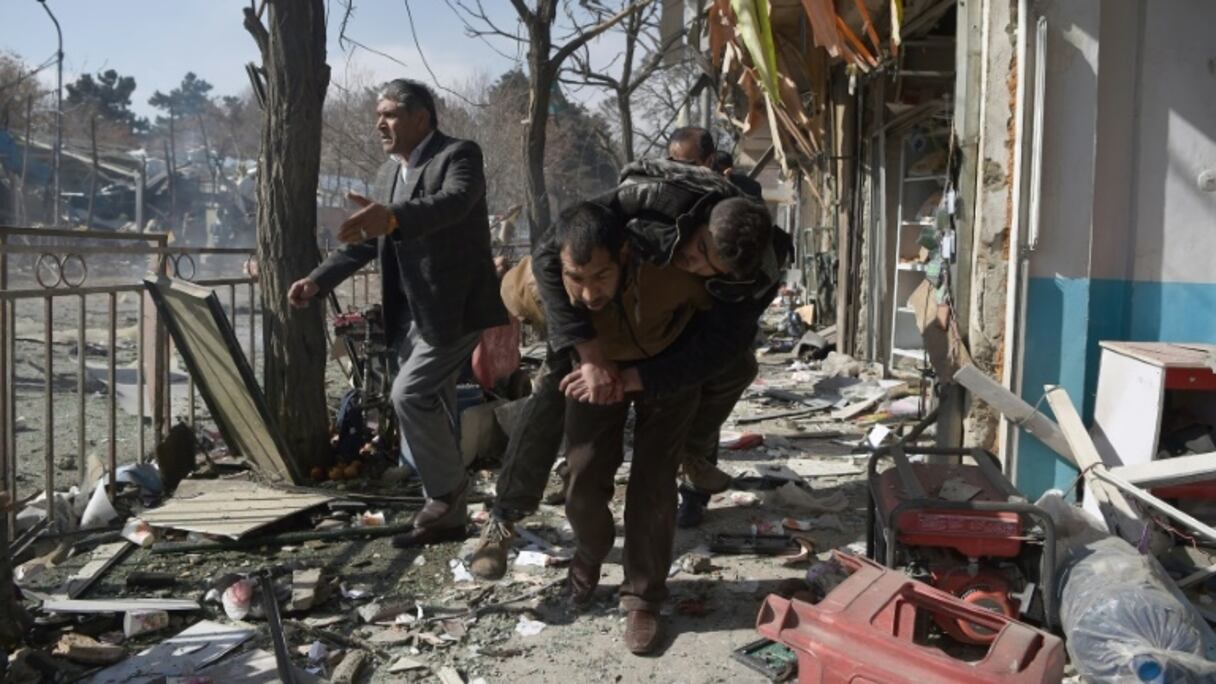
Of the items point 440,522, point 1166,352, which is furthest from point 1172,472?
point 440,522

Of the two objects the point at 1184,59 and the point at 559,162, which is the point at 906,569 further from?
the point at 559,162

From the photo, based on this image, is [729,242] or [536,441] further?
[536,441]

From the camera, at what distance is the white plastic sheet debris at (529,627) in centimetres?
334

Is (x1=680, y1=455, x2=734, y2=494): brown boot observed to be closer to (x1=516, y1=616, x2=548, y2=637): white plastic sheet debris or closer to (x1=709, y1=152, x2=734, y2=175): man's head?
(x1=516, y1=616, x2=548, y2=637): white plastic sheet debris

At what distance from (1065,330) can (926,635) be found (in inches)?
69.9

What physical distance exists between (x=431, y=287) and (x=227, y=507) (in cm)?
148

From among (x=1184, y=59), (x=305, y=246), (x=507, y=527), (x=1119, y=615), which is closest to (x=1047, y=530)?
(x=1119, y=615)

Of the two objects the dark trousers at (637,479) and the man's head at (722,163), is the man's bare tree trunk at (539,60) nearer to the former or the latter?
the man's head at (722,163)

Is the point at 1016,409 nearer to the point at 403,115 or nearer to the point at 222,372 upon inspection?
the point at 403,115

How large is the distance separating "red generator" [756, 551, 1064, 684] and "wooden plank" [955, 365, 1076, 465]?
4.95 feet

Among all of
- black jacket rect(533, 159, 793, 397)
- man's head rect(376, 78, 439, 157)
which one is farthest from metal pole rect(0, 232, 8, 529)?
black jacket rect(533, 159, 793, 397)

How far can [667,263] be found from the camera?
2.91m

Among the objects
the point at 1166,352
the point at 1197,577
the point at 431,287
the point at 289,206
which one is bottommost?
the point at 1197,577

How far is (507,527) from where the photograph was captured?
3.82m
